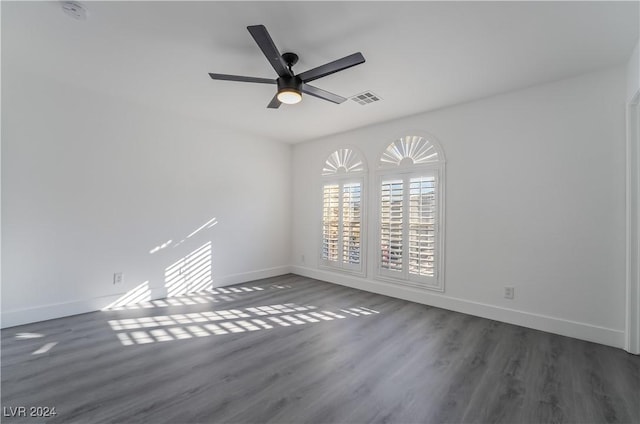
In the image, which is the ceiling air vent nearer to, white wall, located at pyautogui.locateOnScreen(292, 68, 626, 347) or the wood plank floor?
white wall, located at pyautogui.locateOnScreen(292, 68, 626, 347)

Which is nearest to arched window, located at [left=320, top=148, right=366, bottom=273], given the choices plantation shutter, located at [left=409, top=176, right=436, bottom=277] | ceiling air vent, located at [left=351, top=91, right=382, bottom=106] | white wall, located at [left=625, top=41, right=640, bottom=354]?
plantation shutter, located at [left=409, top=176, right=436, bottom=277]

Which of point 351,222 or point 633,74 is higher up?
point 633,74

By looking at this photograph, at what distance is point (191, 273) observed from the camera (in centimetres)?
448

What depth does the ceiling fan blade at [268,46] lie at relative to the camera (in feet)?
6.23

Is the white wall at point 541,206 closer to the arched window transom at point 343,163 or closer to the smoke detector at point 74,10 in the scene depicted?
the arched window transom at point 343,163

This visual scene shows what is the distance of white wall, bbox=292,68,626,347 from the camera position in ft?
9.20

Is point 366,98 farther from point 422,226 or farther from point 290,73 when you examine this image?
point 422,226

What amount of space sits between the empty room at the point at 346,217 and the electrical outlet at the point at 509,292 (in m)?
0.04

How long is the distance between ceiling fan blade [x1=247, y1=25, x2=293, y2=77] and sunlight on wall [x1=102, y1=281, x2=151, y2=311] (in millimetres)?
3515

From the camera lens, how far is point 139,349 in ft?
8.55

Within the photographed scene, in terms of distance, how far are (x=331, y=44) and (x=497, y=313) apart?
3.58 m

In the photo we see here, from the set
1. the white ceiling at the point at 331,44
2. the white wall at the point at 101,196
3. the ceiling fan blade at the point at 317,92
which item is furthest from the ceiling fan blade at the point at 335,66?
the white wall at the point at 101,196

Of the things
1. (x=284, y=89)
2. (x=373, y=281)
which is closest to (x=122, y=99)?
(x=284, y=89)

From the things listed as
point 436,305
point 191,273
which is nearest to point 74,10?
point 191,273
